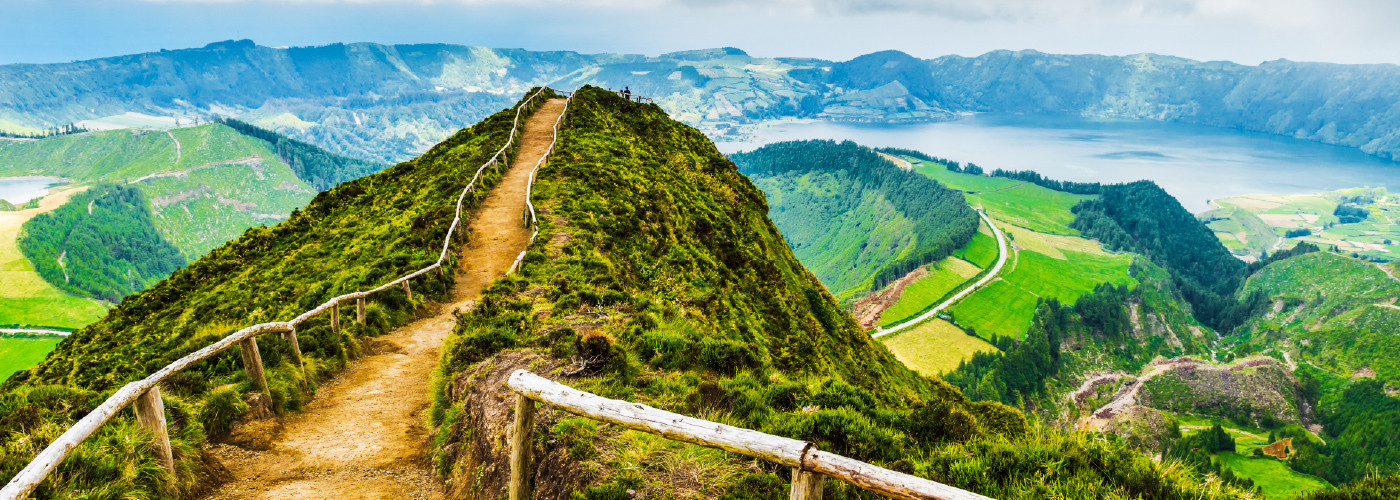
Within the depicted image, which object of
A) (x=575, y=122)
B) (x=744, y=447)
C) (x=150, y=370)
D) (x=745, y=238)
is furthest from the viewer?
(x=575, y=122)

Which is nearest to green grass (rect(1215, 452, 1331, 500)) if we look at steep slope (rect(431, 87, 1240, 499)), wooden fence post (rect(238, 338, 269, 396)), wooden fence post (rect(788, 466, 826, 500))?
steep slope (rect(431, 87, 1240, 499))

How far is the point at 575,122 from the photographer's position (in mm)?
45344

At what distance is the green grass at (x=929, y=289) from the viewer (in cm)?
16975

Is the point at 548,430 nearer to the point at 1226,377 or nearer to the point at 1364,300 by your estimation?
the point at 1226,377

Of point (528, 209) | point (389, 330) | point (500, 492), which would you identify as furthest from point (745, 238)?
point (500, 492)

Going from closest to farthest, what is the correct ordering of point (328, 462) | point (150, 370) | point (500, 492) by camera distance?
point (500, 492) < point (328, 462) < point (150, 370)

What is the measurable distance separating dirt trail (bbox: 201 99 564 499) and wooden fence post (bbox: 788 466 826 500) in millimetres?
5786

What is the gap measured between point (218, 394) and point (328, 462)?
2.12 metres

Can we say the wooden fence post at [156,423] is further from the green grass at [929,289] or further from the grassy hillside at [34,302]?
the grassy hillside at [34,302]

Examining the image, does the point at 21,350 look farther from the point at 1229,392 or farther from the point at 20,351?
the point at 1229,392

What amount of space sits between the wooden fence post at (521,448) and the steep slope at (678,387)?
15.6 inches

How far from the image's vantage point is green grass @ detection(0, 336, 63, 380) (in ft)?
417

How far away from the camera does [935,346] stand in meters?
153

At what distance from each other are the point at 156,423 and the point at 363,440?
3.30 meters
